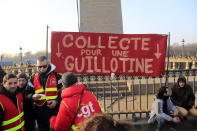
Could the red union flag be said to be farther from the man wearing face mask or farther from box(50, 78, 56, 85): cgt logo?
the man wearing face mask

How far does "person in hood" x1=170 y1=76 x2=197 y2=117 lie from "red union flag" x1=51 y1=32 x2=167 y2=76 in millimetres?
463

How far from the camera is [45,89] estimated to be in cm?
302

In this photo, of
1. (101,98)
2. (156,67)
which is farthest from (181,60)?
(156,67)

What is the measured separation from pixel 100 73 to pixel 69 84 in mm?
1993

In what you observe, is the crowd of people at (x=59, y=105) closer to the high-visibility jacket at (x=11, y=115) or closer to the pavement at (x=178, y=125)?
the high-visibility jacket at (x=11, y=115)

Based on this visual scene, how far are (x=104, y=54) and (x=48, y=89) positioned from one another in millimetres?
1632

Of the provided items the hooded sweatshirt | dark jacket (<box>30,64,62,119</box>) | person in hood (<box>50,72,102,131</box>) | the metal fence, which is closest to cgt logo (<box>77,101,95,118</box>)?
person in hood (<box>50,72,102,131</box>)

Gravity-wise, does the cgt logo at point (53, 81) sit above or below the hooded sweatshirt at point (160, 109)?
above

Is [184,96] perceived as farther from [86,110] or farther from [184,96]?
[86,110]

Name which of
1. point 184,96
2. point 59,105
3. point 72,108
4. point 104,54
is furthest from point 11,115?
point 184,96

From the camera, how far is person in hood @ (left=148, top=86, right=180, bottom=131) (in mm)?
3643

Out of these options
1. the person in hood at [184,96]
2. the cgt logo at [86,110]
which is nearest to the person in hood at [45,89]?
the cgt logo at [86,110]

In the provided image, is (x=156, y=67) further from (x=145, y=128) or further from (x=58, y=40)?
(x=58, y=40)

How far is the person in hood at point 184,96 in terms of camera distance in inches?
154
